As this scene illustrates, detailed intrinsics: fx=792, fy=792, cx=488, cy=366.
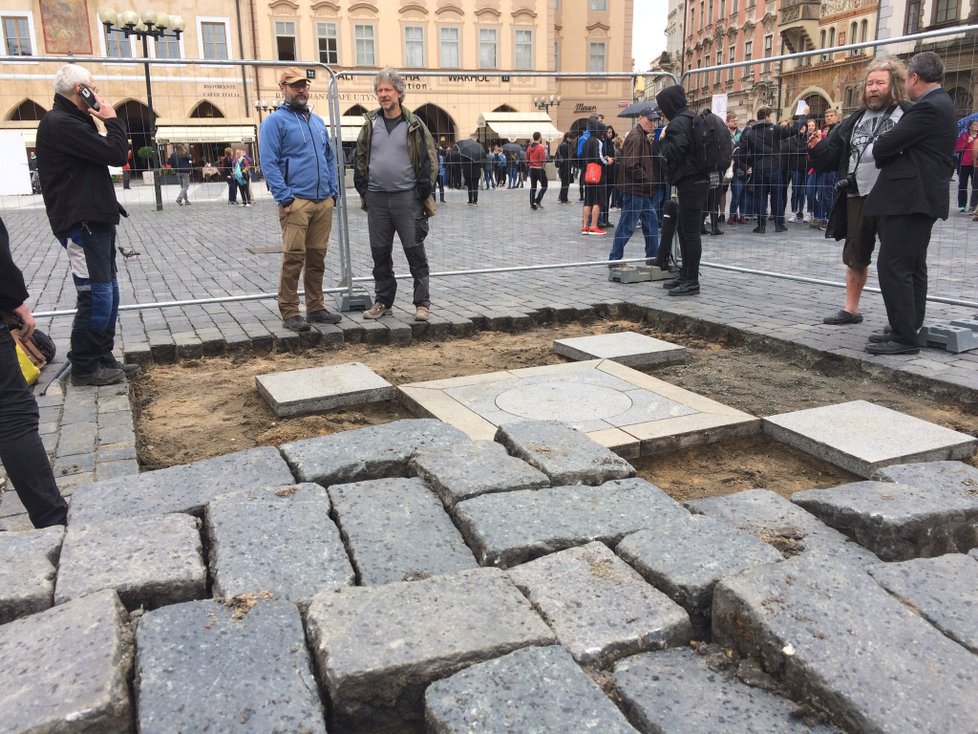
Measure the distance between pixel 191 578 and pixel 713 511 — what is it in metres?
1.80

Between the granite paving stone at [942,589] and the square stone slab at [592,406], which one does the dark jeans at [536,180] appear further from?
the granite paving stone at [942,589]

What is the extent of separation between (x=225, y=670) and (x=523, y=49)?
47830mm

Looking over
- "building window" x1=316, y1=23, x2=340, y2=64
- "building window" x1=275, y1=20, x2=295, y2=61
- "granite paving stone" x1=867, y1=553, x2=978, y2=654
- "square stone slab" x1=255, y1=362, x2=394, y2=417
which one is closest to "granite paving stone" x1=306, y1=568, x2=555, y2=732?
"granite paving stone" x1=867, y1=553, x2=978, y2=654

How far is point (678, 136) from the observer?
287 inches

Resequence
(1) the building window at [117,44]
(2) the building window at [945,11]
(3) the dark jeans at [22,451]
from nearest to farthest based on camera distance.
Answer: (3) the dark jeans at [22,451], (2) the building window at [945,11], (1) the building window at [117,44]

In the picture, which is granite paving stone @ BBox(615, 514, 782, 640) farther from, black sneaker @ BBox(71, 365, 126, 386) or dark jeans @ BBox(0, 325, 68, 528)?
black sneaker @ BBox(71, 365, 126, 386)

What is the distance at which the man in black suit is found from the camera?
5.01 meters

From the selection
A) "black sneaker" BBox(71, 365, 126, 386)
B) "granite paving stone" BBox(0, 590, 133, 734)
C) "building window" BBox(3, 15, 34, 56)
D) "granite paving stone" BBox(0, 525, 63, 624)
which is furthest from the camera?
"building window" BBox(3, 15, 34, 56)

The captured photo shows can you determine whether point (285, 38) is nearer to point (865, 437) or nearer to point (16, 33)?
point (16, 33)

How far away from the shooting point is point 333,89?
6883 mm

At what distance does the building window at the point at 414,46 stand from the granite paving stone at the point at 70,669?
4527 centimetres

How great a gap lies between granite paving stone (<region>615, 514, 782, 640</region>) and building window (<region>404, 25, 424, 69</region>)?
44.9 metres

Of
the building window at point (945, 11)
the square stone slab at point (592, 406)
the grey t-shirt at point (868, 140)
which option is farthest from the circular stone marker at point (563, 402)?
the building window at point (945, 11)

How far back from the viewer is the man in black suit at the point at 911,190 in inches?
197
